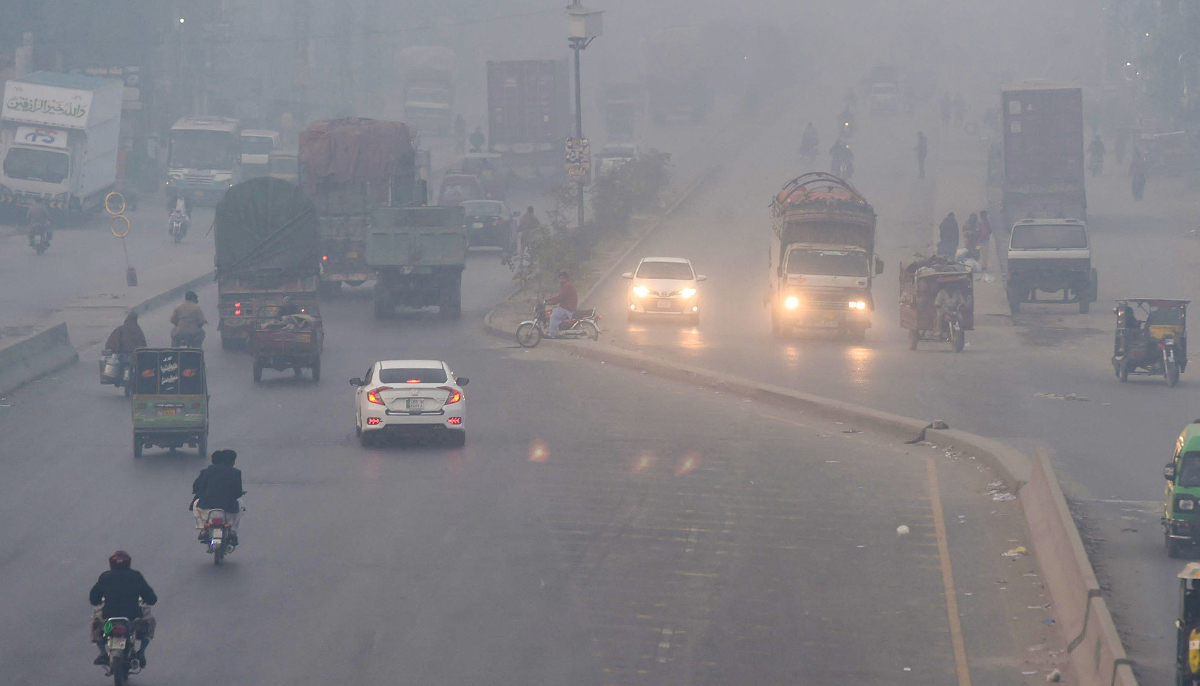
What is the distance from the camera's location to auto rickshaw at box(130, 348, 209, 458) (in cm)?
1864

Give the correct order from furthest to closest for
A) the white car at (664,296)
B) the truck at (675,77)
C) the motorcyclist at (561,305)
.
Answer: the truck at (675,77) < the white car at (664,296) < the motorcyclist at (561,305)

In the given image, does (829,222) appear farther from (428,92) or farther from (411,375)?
(428,92)

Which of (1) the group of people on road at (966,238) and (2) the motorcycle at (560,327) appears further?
(1) the group of people on road at (966,238)

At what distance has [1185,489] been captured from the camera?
13.5 metres

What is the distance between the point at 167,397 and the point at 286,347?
6.43 metres

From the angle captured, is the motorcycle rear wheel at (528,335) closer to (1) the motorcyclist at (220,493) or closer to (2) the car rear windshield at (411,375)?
(2) the car rear windshield at (411,375)

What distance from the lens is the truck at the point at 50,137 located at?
164 ft

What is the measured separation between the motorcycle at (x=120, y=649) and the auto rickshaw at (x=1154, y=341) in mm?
20111

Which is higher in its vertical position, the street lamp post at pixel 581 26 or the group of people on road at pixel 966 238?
the street lamp post at pixel 581 26

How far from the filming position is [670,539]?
581 inches

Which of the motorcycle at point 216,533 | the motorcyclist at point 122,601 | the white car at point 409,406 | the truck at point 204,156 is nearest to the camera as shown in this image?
the motorcyclist at point 122,601

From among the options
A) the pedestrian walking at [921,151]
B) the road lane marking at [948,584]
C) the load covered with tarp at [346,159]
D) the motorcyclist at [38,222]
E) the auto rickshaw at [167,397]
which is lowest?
the road lane marking at [948,584]

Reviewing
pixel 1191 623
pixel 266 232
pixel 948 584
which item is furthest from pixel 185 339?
pixel 1191 623

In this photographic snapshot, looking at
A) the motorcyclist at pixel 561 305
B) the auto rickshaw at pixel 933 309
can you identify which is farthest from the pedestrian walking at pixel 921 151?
the motorcyclist at pixel 561 305
